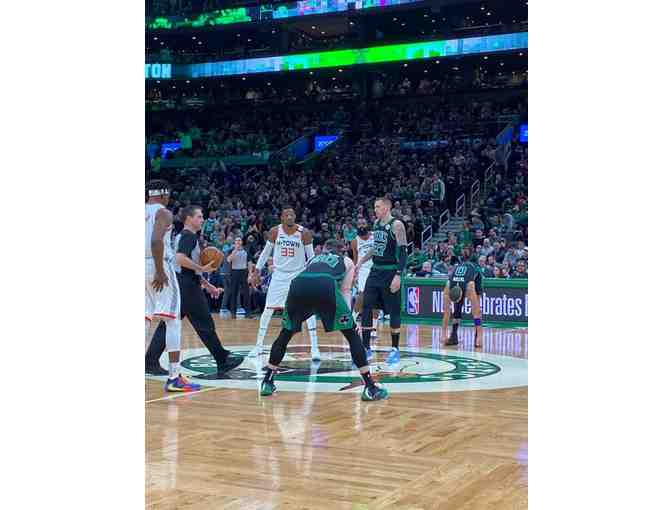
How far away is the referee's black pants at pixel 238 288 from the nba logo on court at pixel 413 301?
11.0 feet

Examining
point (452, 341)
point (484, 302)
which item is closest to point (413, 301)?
point (484, 302)

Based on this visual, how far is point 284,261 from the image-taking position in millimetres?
8812

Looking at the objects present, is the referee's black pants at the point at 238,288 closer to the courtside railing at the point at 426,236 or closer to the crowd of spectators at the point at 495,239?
the crowd of spectators at the point at 495,239

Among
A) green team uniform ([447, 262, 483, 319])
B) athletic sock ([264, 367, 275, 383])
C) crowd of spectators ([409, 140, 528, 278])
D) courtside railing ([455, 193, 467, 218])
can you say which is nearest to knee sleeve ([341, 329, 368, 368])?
athletic sock ([264, 367, 275, 383])

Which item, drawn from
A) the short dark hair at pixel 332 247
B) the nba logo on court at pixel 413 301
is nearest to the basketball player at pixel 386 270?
the short dark hair at pixel 332 247

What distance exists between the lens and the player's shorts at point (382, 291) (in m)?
8.73

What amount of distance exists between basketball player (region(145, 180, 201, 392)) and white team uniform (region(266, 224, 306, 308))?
1.89 meters

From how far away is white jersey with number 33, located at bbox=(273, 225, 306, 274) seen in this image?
8.72 m

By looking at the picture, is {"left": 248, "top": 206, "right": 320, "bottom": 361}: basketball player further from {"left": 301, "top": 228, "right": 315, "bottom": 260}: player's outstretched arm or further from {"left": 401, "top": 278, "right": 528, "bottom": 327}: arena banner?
A: {"left": 401, "top": 278, "right": 528, "bottom": 327}: arena banner
